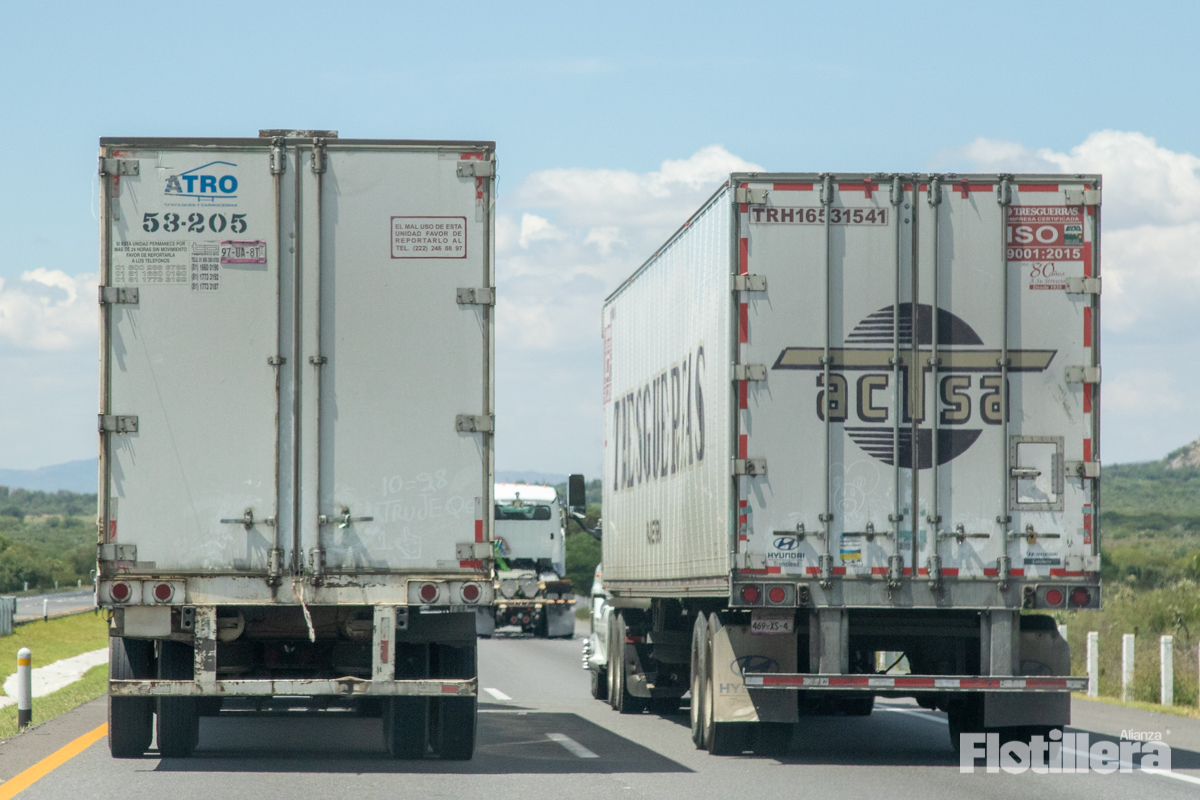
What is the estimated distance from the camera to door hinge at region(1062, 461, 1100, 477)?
12.4 metres

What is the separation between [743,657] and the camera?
1254cm

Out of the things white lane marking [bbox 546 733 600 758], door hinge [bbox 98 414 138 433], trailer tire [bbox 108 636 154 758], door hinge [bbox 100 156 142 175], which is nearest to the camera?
door hinge [bbox 98 414 138 433]

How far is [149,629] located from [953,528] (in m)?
6.03

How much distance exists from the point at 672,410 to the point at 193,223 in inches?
212

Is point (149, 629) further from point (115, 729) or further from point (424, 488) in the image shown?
point (424, 488)

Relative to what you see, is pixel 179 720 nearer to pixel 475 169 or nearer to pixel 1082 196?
pixel 475 169

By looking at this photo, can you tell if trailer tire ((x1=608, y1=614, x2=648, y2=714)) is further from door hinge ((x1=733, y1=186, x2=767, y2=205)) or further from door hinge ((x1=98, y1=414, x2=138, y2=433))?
door hinge ((x1=98, y1=414, x2=138, y2=433))

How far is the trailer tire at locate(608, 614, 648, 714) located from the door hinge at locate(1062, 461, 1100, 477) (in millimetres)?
6871

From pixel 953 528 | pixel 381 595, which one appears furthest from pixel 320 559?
pixel 953 528

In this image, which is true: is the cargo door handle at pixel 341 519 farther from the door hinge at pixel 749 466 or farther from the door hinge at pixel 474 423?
the door hinge at pixel 749 466

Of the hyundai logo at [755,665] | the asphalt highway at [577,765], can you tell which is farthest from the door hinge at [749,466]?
the asphalt highway at [577,765]

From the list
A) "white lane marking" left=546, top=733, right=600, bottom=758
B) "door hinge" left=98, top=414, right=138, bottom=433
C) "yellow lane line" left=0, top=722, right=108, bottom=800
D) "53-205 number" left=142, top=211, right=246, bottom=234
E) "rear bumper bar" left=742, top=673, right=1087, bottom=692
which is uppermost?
"53-205 number" left=142, top=211, right=246, bottom=234

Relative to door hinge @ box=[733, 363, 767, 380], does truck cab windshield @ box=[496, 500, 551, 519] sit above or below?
below

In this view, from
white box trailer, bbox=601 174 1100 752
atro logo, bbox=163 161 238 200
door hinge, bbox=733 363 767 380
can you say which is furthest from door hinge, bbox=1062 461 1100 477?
atro logo, bbox=163 161 238 200
